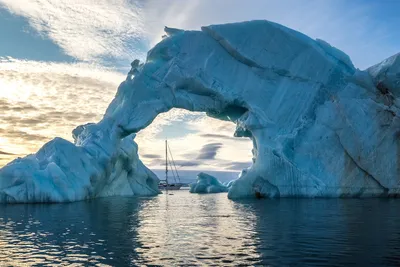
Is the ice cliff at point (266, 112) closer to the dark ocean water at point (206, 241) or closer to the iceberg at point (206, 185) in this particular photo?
the dark ocean water at point (206, 241)

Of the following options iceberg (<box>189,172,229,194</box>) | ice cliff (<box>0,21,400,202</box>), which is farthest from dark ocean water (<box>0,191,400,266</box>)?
iceberg (<box>189,172,229,194</box>)

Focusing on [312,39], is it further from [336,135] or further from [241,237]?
[241,237]

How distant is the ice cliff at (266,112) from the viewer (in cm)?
2847

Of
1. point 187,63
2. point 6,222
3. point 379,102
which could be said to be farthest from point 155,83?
point 6,222

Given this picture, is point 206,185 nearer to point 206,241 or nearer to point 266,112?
point 266,112

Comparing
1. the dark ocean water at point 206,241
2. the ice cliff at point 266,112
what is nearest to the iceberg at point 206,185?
the ice cliff at point 266,112

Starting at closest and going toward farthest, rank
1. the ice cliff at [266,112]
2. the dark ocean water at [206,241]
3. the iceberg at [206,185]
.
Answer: the dark ocean water at [206,241], the ice cliff at [266,112], the iceberg at [206,185]

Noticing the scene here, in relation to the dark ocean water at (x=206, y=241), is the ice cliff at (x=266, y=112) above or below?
above

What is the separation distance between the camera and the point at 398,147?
29.4 meters

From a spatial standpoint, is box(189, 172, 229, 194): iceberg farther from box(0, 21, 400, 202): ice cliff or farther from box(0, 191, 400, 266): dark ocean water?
box(0, 191, 400, 266): dark ocean water

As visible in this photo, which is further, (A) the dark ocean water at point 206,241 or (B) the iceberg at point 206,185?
(B) the iceberg at point 206,185

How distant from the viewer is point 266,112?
31328mm

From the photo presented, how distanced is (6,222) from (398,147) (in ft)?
81.5

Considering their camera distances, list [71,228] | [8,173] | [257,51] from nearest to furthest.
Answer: [71,228] < [8,173] < [257,51]
